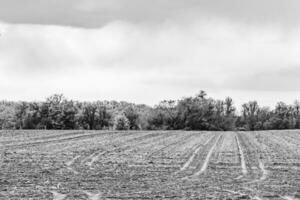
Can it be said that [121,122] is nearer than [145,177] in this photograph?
No

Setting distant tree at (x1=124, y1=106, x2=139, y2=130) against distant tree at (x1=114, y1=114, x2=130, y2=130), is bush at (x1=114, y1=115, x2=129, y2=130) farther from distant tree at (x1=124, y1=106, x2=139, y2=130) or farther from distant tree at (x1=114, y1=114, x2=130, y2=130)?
distant tree at (x1=124, y1=106, x2=139, y2=130)

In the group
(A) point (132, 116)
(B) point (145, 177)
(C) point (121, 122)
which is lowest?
(B) point (145, 177)

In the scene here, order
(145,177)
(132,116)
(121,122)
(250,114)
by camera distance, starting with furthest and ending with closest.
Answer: (250,114), (132,116), (121,122), (145,177)

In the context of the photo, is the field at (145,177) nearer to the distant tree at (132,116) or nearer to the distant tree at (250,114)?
the distant tree at (132,116)

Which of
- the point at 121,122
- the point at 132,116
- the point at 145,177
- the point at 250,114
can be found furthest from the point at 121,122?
the point at 145,177

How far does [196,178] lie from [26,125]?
3721 inches

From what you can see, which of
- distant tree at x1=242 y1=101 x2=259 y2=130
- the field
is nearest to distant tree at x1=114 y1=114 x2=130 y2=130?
distant tree at x1=242 y1=101 x2=259 y2=130

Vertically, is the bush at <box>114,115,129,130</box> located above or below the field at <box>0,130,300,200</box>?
above

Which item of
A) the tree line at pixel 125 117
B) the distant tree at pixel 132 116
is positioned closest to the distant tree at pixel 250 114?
the tree line at pixel 125 117

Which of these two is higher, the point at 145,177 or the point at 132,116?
the point at 132,116

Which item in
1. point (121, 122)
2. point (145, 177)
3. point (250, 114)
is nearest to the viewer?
point (145, 177)

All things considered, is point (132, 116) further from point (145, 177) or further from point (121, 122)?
point (145, 177)

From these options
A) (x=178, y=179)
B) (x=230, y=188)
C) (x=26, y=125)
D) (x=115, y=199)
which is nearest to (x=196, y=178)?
(x=178, y=179)

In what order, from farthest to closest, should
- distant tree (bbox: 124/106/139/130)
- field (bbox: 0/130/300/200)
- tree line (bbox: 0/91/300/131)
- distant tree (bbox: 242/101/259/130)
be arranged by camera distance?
distant tree (bbox: 242/101/259/130) → distant tree (bbox: 124/106/139/130) → tree line (bbox: 0/91/300/131) → field (bbox: 0/130/300/200)
